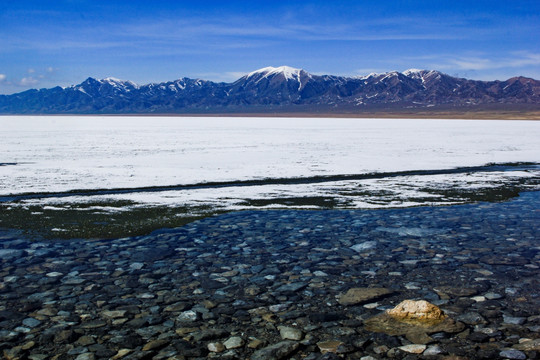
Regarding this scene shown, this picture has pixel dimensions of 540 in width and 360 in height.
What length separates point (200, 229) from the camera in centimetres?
938

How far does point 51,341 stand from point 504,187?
45.2ft

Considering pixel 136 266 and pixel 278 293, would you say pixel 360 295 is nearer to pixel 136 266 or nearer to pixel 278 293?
pixel 278 293

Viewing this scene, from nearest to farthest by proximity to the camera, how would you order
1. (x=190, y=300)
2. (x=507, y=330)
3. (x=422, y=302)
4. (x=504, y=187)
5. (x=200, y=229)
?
(x=507, y=330) → (x=422, y=302) → (x=190, y=300) → (x=200, y=229) → (x=504, y=187)

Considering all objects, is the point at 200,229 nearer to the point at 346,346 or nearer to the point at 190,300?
the point at 190,300

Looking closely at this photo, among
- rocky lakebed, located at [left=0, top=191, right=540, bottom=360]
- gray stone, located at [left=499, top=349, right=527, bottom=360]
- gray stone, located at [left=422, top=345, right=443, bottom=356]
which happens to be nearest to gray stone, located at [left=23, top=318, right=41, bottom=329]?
rocky lakebed, located at [left=0, top=191, right=540, bottom=360]

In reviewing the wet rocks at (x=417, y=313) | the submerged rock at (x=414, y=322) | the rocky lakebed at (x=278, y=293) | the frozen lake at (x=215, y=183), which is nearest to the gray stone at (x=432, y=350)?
the rocky lakebed at (x=278, y=293)

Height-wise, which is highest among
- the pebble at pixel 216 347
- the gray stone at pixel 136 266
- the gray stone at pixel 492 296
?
the pebble at pixel 216 347

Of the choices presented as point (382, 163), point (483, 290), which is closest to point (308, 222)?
point (483, 290)

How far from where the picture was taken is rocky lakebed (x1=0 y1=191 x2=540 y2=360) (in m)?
4.50

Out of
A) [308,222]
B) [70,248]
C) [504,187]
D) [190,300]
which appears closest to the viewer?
[190,300]

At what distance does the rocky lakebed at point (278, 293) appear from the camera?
14.8 feet

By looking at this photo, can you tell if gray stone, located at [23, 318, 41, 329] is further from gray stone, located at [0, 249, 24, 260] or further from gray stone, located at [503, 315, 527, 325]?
gray stone, located at [503, 315, 527, 325]

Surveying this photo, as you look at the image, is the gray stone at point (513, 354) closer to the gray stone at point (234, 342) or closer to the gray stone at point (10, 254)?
the gray stone at point (234, 342)

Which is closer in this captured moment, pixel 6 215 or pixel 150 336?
pixel 150 336
